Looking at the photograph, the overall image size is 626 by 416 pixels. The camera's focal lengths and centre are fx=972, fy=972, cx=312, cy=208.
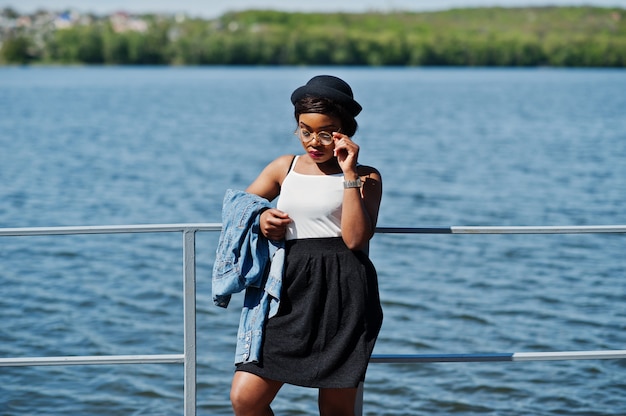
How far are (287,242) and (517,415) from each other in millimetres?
5381

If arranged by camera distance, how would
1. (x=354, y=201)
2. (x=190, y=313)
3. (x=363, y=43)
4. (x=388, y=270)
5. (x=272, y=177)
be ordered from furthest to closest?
(x=363, y=43), (x=388, y=270), (x=190, y=313), (x=272, y=177), (x=354, y=201)

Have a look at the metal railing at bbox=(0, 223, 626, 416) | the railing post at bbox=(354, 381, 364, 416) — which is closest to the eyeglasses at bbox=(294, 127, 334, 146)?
the metal railing at bbox=(0, 223, 626, 416)

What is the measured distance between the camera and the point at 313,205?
3.45 metres

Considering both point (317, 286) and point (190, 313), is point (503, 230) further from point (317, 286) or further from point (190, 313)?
point (190, 313)

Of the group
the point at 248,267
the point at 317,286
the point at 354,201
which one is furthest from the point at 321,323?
the point at 354,201

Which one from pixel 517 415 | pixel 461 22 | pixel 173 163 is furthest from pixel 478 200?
pixel 461 22

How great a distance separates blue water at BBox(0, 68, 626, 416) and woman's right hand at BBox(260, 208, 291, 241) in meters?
5.03

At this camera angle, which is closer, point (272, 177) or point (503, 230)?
point (272, 177)

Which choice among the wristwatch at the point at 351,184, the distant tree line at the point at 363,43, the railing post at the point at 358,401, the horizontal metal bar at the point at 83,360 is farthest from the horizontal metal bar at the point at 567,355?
the distant tree line at the point at 363,43

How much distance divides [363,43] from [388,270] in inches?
4399

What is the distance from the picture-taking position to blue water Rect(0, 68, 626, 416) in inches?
351

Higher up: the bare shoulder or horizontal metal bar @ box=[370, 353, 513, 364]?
the bare shoulder

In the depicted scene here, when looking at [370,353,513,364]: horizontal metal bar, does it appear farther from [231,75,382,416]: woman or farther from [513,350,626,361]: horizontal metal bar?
[231,75,382,416]: woman

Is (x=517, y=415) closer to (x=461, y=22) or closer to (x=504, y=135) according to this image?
(x=504, y=135)
